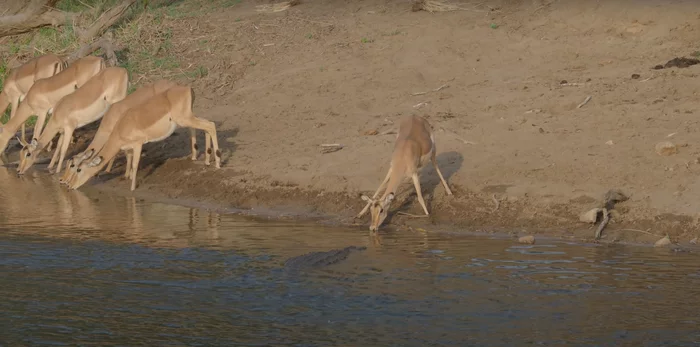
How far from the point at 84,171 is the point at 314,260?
4806mm

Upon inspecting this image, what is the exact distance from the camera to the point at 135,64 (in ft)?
51.9

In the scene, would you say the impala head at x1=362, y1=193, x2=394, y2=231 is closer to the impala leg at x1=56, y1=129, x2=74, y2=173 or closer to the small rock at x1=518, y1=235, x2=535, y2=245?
the small rock at x1=518, y1=235, x2=535, y2=245

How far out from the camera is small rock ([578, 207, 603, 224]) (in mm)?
8531

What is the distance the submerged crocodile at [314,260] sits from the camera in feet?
24.7

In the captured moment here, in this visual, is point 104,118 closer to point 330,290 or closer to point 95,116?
point 95,116

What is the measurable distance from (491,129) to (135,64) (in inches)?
272

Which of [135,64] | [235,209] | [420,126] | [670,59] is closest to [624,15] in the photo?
[670,59]

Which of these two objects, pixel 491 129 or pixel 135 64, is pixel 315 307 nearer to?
pixel 491 129

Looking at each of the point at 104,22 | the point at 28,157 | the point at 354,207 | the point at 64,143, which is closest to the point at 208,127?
the point at 64,143

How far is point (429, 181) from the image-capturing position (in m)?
10.1

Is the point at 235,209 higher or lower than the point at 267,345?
lower

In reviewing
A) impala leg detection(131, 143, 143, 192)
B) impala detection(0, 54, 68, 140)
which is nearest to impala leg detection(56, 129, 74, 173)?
impala leg detection(131, 143, 143, 192)

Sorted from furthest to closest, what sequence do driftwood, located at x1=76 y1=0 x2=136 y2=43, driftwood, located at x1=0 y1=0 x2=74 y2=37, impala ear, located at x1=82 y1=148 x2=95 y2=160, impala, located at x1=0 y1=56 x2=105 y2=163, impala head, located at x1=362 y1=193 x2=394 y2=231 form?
driftwood, located at x1=76 y1=0 x2=136 y2=43, driftwood, located at x1=0 y1=0 x2=74 y2=37, impala, located at x1=0 y1=56 x2=105 y2=163, impala ear, located at x1=82 y1=148 x2=95 y2=160, impala head, located at x1=362 y1=193 x2=394 y2=231

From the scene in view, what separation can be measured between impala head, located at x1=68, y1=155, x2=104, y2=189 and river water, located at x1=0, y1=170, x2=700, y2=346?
89.0 inches
